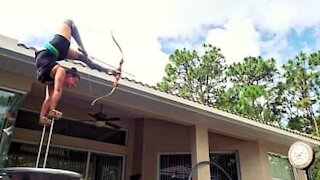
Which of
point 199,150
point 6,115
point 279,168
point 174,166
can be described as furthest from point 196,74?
point 6,115

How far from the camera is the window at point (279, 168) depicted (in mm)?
7021

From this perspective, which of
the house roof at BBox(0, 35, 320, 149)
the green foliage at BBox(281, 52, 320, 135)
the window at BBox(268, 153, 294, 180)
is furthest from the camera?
the green foliage at BBox(281, 52, 320, 135)

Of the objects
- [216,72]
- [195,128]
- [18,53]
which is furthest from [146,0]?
[216,72]

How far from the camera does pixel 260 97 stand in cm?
1631

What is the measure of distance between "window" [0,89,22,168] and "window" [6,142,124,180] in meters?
1.27

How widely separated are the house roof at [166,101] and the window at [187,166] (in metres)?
0.69

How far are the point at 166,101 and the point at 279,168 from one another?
153 inches

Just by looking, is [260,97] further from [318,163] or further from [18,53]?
[18,53]

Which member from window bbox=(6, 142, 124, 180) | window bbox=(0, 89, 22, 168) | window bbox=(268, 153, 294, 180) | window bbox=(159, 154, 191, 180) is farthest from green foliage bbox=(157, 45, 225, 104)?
window bbox=(0, 89, 22, 168)

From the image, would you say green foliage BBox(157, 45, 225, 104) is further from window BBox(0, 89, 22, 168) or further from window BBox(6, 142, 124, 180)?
window BBox(0, 89, 22, 168)

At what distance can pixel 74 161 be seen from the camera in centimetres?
573

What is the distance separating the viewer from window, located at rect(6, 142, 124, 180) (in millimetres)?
5137

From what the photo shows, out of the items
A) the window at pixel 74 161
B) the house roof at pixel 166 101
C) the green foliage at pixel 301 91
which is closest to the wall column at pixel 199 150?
the house roof at pixel 166 101

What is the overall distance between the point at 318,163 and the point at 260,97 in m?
4.91
